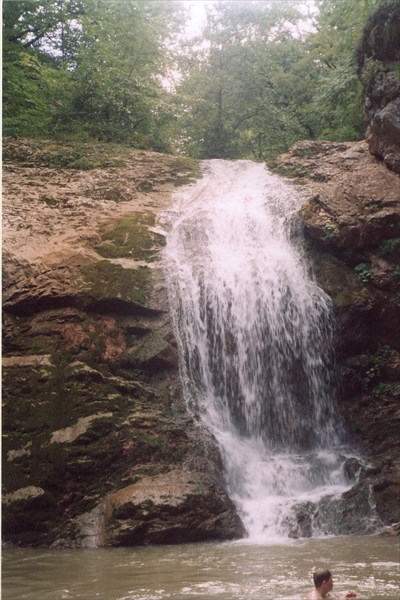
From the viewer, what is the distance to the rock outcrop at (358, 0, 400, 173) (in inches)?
447

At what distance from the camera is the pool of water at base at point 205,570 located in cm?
409

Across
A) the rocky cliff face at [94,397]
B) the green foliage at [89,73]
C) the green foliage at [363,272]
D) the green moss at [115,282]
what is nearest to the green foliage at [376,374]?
the green foliage at [363,272]

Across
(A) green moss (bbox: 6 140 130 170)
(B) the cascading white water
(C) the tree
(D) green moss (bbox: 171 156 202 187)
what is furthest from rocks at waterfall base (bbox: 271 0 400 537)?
(C) the tree

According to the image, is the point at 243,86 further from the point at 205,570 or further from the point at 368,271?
the point at 205,570

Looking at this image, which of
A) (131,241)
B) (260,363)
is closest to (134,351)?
(260,363)

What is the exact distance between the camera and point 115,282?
8883mm

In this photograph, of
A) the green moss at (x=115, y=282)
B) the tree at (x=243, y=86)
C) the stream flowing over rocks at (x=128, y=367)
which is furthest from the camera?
the tree at (x=243, y=86)


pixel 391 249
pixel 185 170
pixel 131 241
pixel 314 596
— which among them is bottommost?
pixel 314 596

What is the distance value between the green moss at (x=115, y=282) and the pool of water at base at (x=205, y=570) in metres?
3.80

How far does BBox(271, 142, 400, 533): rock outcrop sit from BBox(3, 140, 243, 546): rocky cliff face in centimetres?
264

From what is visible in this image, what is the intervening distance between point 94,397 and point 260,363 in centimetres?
260

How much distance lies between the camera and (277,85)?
1898cm

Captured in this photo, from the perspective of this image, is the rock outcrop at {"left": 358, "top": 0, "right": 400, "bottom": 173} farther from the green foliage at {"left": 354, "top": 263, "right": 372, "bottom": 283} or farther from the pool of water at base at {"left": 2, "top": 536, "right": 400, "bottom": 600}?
the pool of water at base at {"left": 2, "top": 536, "right": 400, "bottom": 600}

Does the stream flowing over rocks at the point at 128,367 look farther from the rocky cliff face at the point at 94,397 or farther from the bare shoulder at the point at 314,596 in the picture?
the bare shoulder at the point at 314,596
